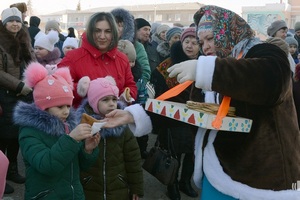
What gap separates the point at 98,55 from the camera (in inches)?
129

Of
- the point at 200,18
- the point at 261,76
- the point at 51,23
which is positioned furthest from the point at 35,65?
the point at 51,23

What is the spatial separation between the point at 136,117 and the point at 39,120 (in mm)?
735

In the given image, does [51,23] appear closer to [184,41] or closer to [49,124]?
[184,41]

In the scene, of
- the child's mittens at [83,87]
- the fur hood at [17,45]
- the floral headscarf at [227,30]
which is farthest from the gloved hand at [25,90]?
the floral headscarf at [227,30]

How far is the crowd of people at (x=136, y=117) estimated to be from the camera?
56.7 inches

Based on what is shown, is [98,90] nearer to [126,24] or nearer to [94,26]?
[94,26]

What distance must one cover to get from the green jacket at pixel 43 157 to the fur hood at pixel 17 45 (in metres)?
1.70

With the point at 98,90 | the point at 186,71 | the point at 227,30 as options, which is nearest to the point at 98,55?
the point at 98,90

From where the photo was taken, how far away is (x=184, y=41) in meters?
4.27

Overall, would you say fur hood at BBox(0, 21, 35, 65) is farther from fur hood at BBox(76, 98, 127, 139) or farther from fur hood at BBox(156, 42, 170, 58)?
fur hood at BBox(156, 42, 170, 58)

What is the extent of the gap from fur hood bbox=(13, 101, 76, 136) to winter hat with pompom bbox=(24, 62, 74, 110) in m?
0.07

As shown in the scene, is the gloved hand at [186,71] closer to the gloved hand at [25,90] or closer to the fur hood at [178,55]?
the fur hood at [178,55]

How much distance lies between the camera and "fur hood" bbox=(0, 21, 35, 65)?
153 inches

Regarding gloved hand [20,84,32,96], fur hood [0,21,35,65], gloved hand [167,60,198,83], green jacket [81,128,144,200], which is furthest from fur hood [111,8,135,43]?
gloved hand [167,60,198,83]
